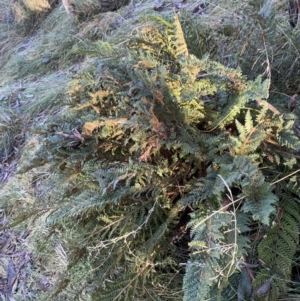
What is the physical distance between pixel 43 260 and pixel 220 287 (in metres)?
1.26

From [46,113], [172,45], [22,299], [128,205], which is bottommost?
[22,299]

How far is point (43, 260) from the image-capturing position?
89.4 inches

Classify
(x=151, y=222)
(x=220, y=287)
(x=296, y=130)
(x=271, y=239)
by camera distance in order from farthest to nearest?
(x=151, y=222)
(x=296, y=130)
(x=271, y=239)
(x=220, y=287)

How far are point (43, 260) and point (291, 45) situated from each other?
5.57ft

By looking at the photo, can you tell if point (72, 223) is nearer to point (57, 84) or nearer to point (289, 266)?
point (289, 266)

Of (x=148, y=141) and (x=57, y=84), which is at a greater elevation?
(x=148, y=141)

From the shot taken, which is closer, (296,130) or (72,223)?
(296,130)

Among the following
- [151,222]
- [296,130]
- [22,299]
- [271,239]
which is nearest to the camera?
[271,239]

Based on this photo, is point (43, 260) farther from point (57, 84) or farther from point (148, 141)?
point (57, 84)

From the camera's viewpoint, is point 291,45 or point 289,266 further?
point 291,45

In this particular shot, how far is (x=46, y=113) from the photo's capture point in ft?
11.0

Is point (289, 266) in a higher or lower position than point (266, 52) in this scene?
lower

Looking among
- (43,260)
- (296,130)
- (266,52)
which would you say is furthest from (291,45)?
(43,260)

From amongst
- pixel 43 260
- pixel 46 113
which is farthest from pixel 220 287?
pixel 46 113
